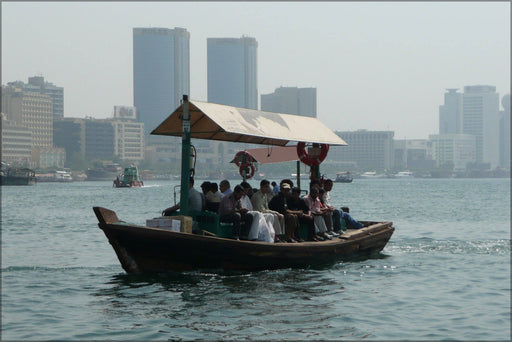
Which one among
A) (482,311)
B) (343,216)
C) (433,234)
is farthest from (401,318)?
(433,234)

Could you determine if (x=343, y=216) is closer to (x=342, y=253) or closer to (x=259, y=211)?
(x=342, y=253)

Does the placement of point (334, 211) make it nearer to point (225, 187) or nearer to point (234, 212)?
point (225, 187)

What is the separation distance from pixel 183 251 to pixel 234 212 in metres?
1.67

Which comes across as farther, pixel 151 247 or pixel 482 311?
pixel 151 247

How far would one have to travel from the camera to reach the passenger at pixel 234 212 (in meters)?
17.5

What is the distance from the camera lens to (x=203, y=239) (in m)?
16.5

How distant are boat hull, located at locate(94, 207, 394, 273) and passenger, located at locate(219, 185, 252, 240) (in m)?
0.63

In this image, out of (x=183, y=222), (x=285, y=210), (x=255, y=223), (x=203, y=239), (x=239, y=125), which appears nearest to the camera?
(x=203, y=239)

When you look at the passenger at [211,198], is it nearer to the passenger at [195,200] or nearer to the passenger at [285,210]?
the passenger at [195,200]

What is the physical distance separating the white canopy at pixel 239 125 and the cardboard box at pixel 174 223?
6.92 ft

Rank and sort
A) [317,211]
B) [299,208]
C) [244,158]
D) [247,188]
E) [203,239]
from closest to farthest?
[203,239] → [247,188] → [299,208] → [317,211] → [244,158]

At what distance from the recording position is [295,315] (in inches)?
553

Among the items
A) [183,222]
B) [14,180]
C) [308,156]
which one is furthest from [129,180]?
[183,222]

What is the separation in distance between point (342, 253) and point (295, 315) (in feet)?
20.8
